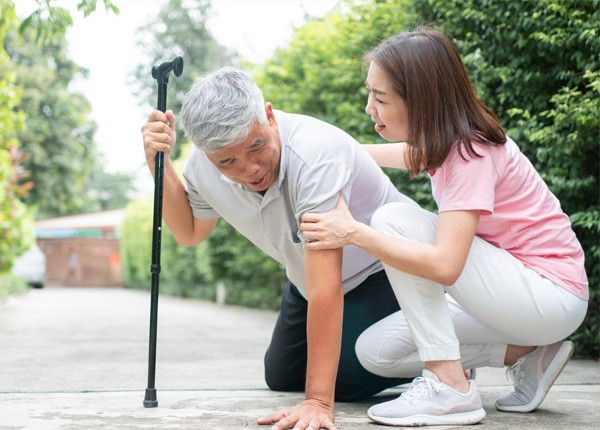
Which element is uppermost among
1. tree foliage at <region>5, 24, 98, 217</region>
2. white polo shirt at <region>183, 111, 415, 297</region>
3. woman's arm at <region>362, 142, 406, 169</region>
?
tree foliage at <region>5, 24, 98, 217</region>

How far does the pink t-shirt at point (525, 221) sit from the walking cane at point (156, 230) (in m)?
0.95

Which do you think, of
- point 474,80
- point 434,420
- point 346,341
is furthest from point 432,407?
point 474,80

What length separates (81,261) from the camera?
32.8 m

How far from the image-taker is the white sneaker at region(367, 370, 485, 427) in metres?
2.43

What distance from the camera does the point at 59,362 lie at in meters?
4.40

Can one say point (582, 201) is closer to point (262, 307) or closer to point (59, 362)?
point (59, 362)

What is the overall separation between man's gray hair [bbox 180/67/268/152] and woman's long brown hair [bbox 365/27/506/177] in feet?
1.44

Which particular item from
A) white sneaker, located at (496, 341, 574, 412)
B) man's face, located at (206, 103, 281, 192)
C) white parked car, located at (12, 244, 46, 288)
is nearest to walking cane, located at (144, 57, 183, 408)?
man's face, located at (206, 103, 281, 192)

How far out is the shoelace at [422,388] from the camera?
8.00 ft

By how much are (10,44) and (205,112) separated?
2083 cm

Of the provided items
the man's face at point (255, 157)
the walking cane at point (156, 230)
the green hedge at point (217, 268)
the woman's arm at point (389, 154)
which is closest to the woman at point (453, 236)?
the man's face at point (255, 157)

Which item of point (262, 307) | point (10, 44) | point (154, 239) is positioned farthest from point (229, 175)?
point (10, 44)

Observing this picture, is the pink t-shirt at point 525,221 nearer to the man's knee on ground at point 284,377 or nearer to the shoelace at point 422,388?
the shoelace at point 422,388

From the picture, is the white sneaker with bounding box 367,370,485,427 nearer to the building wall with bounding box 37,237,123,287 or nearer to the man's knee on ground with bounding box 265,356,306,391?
the man's knee on ground with bounding box 265,356,306,391
